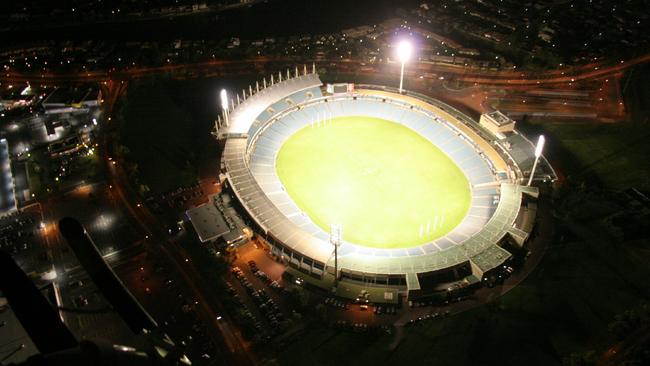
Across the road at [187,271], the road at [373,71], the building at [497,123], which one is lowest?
the road at [187,271]

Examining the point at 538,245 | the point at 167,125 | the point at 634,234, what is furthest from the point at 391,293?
the point at 167,125

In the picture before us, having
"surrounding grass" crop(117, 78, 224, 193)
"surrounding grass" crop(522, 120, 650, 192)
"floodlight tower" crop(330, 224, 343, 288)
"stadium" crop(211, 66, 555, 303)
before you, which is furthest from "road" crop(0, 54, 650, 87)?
"floodlight tower" crop(330, 224, 343, 288)

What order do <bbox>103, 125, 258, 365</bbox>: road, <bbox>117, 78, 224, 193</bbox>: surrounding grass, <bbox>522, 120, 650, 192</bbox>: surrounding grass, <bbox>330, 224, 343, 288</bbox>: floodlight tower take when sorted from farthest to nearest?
<bbox>117, 78, 224, 193</bbox>: surrounding grass
<bbox>522, 120, 650, 192</bbox>: surrounding grass
<bbox>330, 224, 343, 288</bbox>: floodlight tower
<bbox>103, 125, 258, 365</bbox>: road

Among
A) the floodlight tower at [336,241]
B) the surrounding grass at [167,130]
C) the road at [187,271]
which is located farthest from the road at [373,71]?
the floodlight tower at [336,241]

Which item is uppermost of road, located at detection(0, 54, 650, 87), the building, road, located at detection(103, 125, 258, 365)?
road, located at detection(0, 54, 650, 87)

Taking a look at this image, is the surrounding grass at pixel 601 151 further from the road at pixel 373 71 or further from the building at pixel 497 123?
the road at pixel 373 71

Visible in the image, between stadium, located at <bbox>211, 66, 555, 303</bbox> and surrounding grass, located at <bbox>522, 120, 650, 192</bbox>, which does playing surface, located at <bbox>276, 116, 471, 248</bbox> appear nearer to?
stadium, located at <bbox>211, 66, 555, 303</bbox>

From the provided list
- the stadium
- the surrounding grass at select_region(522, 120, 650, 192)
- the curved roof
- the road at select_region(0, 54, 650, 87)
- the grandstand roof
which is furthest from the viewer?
the road at select_region(0, 54, 650, 87)

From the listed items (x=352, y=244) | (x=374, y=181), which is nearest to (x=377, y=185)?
(x=374, y=181)
